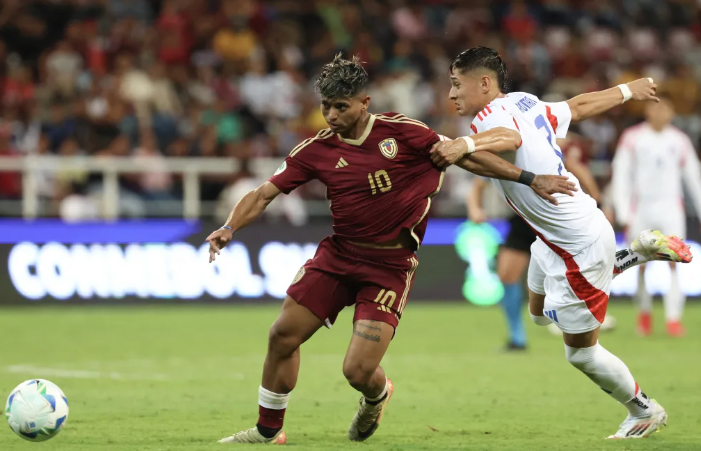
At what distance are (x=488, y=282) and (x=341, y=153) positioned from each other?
10506 millimetres

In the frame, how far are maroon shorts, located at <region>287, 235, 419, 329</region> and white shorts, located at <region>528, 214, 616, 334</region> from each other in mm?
914

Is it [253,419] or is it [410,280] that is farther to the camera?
[253,419]

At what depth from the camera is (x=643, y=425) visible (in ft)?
23.1

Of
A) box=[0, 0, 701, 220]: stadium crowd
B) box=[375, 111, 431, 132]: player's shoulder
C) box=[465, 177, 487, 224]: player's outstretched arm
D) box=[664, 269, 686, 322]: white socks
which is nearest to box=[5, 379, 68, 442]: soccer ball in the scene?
box=[375, 111, 431, 132]: player's shoulder

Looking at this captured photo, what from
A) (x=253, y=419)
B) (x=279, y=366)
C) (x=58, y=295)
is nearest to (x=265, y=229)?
(x=58, y=295)

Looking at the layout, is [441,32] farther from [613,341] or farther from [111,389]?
[111,389]

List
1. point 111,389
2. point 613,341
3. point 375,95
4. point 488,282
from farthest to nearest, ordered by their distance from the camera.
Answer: point 375,95 → point 488,282 → point 613,341 → point 111,389

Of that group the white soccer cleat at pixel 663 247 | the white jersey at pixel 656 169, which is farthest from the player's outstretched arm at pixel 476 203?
the white soccer cleat at pixel 663 247

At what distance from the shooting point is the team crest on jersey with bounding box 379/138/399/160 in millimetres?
6848

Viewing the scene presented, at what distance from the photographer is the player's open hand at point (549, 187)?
664 centimetres

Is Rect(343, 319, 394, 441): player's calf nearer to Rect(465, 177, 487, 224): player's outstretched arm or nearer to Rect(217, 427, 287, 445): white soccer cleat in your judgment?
Rect(217, 427, 287, 445): white soccer cleat

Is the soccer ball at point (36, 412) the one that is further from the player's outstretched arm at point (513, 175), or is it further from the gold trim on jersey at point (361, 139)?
the player's outstretched arm at point (513, 175)

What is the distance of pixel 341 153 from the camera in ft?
22.5

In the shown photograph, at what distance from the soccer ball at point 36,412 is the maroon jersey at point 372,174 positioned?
183 cm
